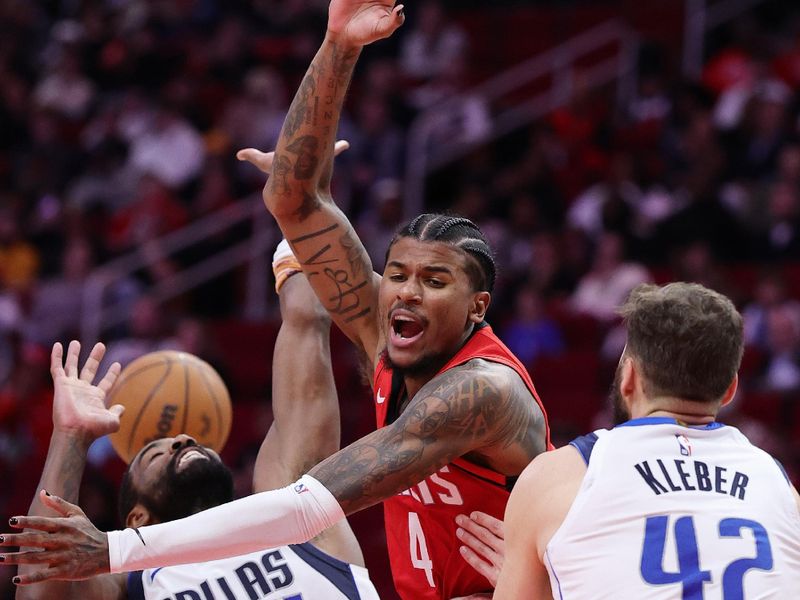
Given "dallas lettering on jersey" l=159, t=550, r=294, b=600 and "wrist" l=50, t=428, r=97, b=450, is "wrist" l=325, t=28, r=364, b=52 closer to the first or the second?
"wrist" l=50, t=428, r=97, b=450

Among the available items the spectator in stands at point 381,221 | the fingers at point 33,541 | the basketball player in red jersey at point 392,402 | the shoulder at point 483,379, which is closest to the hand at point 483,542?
the basketball player in red jersey at point 392,402

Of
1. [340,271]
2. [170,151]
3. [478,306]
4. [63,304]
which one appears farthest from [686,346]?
[170,151]

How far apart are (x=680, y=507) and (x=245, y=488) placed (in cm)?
593

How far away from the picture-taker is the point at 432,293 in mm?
4441

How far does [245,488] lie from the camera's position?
898cm

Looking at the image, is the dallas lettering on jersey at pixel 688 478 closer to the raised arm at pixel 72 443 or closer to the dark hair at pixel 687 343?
the dark hair at pixel 687 343

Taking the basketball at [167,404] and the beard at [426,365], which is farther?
the basketball at [167,404]

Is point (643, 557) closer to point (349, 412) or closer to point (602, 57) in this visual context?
point (349, 412)

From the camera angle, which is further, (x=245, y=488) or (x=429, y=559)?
(x=245, y=488)

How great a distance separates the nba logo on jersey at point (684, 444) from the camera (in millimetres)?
3443

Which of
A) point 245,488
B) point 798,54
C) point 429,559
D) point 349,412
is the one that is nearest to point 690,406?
point 429,559

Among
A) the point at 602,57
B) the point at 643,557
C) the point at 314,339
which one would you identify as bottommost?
the point at 643,557

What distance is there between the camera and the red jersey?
14.4 feet

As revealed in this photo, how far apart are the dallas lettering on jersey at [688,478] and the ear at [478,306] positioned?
122cm
